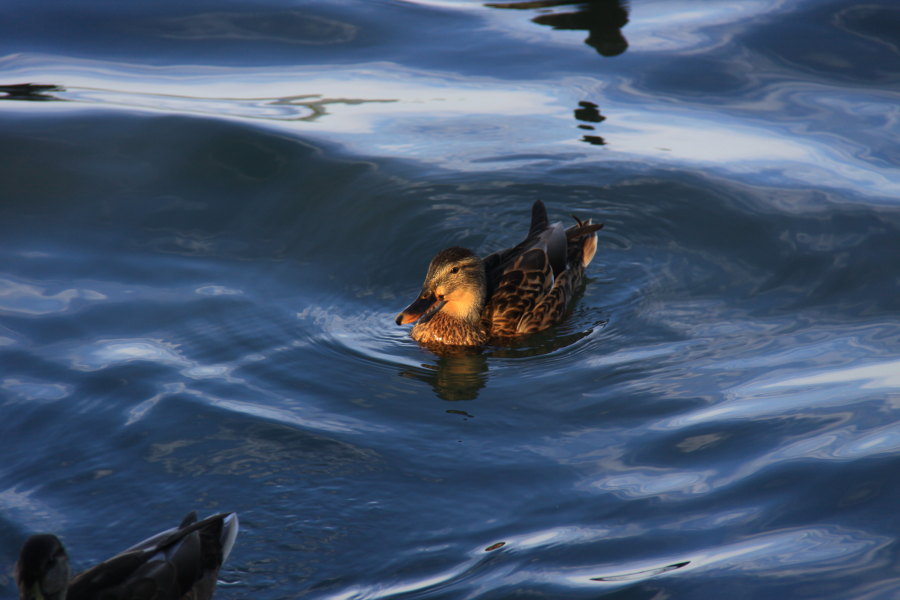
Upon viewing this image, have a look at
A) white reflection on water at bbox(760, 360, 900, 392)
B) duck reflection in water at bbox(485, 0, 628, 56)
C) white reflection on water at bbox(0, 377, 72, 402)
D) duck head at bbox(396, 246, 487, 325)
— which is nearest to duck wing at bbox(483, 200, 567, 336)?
duck head at bbox(396, 246, 487, 325)

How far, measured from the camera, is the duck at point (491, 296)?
8.34m

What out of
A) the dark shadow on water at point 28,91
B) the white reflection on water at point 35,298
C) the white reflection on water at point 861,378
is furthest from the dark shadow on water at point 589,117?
the dark shadow on water at point 28,91

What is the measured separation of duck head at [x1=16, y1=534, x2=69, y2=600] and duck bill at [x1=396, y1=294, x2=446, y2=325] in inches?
157

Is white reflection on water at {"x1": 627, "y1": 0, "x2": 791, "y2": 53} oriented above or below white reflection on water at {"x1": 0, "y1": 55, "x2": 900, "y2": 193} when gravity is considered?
above

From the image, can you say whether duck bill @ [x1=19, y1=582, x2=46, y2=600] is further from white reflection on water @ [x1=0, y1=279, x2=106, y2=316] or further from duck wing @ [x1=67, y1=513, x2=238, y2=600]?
white reflection on water @ [x1=0, y1=279, x2=106, y2=316]

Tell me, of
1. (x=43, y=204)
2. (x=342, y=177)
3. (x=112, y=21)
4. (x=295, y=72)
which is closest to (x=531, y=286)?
(x=342, y=177)

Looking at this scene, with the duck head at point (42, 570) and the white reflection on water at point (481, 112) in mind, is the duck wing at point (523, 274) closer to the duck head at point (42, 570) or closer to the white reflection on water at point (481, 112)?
the white reflection on water at point (481, 112)

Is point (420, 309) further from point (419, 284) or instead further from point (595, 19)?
point (595, 19)

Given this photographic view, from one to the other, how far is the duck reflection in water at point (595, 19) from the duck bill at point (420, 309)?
282 inches

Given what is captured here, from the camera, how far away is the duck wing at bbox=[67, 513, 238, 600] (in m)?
4.62

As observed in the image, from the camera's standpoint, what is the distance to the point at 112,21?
48.1 feet

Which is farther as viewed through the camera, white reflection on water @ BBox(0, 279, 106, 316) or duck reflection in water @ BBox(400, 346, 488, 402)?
white reflection on water @ BBox(0, 279, 106, 316)

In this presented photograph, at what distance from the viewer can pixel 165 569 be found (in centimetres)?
469

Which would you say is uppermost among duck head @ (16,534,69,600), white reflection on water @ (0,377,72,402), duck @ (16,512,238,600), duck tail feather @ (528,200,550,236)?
duck tail feather @ (528,200,550,236)
